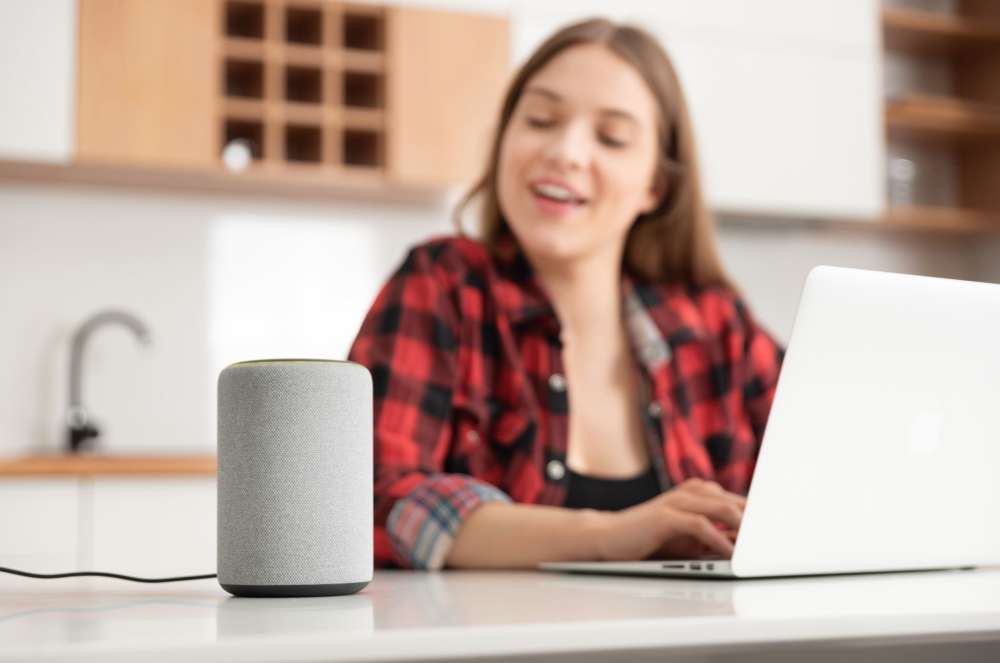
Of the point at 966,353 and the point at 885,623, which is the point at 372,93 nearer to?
the point at 966,353

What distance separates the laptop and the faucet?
7.56 ft

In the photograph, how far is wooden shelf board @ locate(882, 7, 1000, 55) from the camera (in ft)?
12.1

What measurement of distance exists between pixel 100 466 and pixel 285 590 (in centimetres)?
187

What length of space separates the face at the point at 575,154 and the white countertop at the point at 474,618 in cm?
83

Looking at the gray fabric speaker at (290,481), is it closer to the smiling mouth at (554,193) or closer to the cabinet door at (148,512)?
the smiling mouth at (554,193)

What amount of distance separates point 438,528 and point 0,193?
221cm

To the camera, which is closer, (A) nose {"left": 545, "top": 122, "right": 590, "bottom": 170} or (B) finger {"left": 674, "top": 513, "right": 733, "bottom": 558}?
(B) finger {"left": 674, "top": 513, "right": 733, "bottom": 558}

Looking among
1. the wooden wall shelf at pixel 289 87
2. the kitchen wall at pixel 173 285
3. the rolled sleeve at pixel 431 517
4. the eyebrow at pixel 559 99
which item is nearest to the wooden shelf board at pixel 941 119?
the kitchen wall at pixel 173 285

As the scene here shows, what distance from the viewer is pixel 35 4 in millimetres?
2797

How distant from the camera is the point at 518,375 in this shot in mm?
1587

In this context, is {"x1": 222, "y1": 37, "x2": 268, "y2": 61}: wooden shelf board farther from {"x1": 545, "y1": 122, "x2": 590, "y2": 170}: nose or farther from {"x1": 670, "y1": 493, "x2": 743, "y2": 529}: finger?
{"x1": 670, "y1": 493, "x2": 743, "y2": 529}: finger

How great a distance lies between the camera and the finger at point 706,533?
1.03 m

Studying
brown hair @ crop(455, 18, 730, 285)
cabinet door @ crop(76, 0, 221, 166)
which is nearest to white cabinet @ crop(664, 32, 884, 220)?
cabinet door @ crop(76, 0, 221, 166)

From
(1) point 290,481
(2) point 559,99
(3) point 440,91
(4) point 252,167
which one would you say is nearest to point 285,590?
(1) point 290,481
